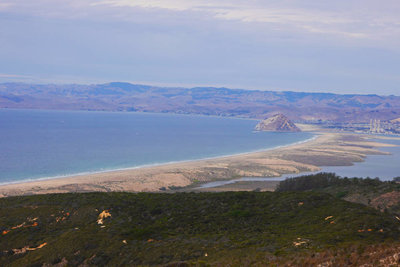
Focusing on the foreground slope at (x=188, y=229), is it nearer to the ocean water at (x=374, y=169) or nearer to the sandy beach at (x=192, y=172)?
the sandy beach at (x=192, y=172)

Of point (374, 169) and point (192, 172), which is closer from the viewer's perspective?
point (192, 172)

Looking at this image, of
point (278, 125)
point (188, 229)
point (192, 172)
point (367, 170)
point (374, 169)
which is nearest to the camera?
point (188, 229)

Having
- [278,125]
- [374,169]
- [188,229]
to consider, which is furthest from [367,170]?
[278,125]

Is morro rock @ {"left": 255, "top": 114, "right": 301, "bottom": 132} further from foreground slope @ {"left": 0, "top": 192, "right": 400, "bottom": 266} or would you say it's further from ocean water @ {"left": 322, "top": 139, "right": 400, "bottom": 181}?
foreground slope @ {"left": 0, "top": 192, "right": 400, "bottom": 266}

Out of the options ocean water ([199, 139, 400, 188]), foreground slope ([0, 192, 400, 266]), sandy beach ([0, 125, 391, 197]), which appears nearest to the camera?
foreground slope ([0, 192, 400, 266])

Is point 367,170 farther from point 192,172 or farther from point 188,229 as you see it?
point 188,229

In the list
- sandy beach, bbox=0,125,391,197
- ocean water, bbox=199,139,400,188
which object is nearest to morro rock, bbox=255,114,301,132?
sandy beach, bbox=0,125,391,197

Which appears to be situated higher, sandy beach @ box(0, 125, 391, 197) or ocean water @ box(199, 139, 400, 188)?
sandy beach @ box(0, 125, 391, 197)
